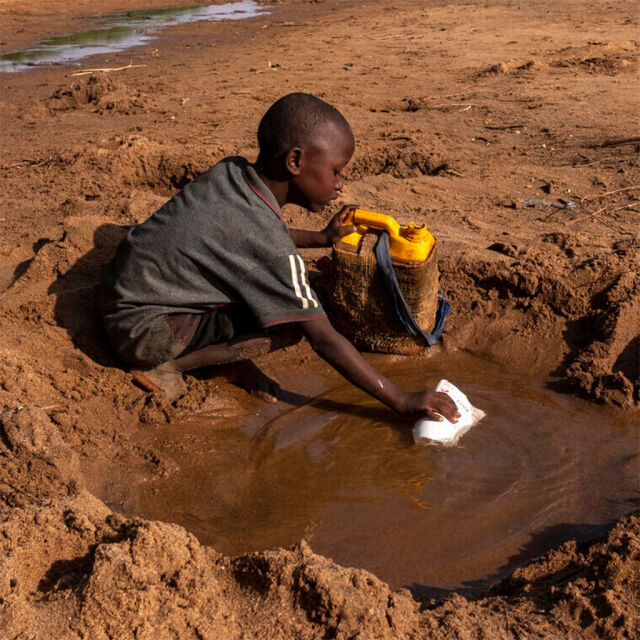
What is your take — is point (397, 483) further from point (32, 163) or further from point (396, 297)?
point (32, 163)

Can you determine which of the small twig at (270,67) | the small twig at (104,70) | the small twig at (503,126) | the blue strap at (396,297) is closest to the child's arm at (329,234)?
the blue strap at (396,297)

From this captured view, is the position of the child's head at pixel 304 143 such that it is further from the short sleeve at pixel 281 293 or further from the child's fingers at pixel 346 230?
the child's fingers at pixel 346 230

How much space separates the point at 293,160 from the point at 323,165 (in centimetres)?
11

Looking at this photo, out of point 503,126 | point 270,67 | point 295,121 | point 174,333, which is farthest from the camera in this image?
point 270,67

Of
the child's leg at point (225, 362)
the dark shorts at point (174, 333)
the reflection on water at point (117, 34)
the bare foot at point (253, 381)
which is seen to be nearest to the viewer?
the dark shorts at point (174, 333)

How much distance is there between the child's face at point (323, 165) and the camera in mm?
2641

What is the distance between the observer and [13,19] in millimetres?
13227

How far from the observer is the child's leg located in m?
3.01

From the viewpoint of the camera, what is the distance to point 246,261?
2.67 metres

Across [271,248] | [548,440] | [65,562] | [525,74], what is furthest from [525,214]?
[525,74]

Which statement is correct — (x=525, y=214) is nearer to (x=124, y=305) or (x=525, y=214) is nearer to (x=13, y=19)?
(x=124, y=305)

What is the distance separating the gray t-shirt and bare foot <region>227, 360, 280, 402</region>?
0.39 meters

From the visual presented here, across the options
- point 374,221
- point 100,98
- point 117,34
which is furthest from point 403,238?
point 117,34

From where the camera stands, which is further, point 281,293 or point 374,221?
point 374,221
